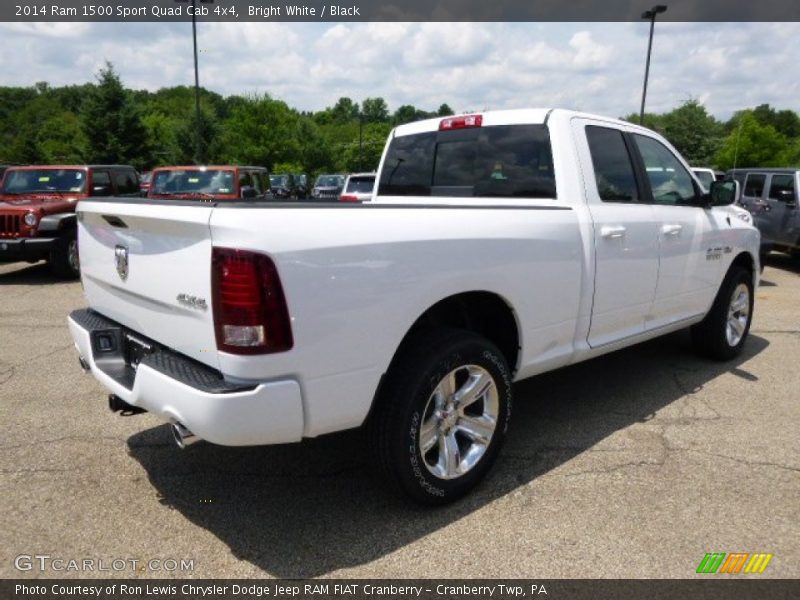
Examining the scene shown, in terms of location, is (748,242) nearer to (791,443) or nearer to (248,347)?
(791,443)

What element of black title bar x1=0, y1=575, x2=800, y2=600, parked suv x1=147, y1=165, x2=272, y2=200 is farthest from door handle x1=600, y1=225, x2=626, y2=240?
parked suv x1=147, y1=165, x2=272, y2=200

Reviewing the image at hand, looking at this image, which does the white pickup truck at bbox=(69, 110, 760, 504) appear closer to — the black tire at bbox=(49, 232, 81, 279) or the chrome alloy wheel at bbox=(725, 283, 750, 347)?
the chrome alloy wheel at bbox=(725, 283, 750, 347)

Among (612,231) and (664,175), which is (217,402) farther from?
(664,175)

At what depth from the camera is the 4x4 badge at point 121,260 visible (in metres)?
2.78

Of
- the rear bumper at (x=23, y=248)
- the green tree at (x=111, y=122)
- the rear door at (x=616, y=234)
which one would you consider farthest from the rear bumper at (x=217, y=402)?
the green tree at (x=111, y=122)

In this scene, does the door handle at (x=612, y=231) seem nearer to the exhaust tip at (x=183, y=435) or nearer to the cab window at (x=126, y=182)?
the exhaust tip at (x=183, y=435)

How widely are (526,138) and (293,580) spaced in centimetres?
275

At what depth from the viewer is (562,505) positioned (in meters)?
2.94

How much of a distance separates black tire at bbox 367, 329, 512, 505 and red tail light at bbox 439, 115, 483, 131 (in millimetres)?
1751

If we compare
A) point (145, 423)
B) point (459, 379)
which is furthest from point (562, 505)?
point (145, 423)

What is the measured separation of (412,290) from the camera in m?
2.54

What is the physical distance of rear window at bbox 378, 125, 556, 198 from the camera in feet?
12.0

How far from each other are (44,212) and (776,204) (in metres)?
12.7

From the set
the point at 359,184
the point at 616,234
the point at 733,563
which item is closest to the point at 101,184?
the point at 359,184
